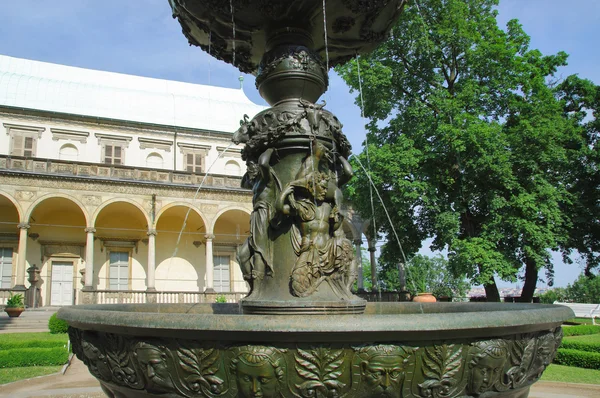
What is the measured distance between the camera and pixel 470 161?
1744 centimetres

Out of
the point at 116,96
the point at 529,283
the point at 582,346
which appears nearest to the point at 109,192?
the point at 116,96

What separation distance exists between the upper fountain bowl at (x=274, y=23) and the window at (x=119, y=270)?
86.2 feet

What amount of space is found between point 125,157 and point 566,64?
88.0ft

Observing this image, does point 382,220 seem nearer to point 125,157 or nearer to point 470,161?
point 470,161

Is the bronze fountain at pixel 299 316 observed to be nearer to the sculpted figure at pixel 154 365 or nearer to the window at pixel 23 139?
the sculpted figure at pixel 154 365

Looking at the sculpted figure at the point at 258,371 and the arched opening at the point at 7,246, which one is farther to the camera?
the arched opening at the point at 7,246

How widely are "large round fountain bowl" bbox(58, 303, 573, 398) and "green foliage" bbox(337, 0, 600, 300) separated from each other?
14.8 meters

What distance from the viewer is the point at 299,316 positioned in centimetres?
253

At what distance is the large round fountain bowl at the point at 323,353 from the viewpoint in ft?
8.18

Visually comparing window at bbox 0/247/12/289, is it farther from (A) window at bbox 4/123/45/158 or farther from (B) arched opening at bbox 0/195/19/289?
(A) window at bbox 4/123/45/158

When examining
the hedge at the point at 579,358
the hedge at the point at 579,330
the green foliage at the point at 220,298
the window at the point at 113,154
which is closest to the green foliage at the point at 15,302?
the green foliage at the point at 220,298

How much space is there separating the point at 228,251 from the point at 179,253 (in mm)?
3338

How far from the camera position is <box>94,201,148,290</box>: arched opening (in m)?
28.5

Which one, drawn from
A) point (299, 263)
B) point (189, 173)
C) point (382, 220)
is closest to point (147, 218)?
point (189, 173)
